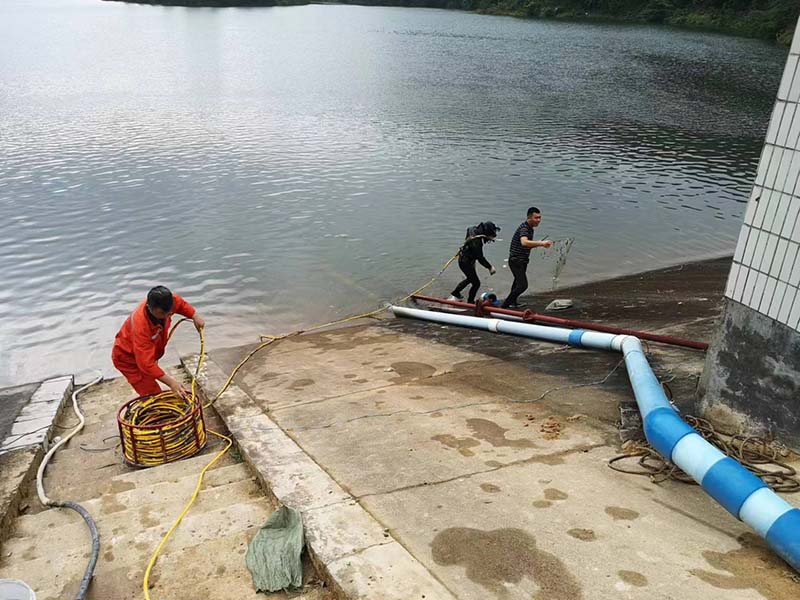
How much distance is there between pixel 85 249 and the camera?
14.4 meters

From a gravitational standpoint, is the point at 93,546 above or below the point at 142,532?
above

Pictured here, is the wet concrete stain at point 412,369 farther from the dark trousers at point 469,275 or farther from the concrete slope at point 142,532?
the dark trousers at point 469,275

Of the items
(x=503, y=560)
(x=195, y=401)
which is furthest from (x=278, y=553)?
(x=195, y=401)

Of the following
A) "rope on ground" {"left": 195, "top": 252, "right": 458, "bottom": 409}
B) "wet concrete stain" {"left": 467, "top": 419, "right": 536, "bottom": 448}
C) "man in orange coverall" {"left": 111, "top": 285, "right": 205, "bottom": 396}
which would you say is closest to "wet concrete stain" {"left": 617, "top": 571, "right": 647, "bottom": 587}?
"wet concrete stain" {"left": 467, "top": 419, "right": 536, "bottom": 448}

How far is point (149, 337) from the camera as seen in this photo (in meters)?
5.73

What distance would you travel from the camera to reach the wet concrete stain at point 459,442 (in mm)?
5024

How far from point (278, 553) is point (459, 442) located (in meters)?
1.93

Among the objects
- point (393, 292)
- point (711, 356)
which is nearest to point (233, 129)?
point (393, 292)

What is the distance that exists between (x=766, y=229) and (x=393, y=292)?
9052 mm

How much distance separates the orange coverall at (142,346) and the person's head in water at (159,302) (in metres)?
0.06

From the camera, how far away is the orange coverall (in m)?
5.67

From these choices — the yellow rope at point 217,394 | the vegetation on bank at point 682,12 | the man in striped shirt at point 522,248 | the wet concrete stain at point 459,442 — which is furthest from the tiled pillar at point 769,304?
the vegetation on bank at point 682,12

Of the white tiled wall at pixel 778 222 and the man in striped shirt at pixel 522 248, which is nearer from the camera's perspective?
the white tiled wall at pixel 778 222

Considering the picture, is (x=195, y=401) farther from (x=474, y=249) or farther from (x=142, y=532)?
(x=474, y=249)
